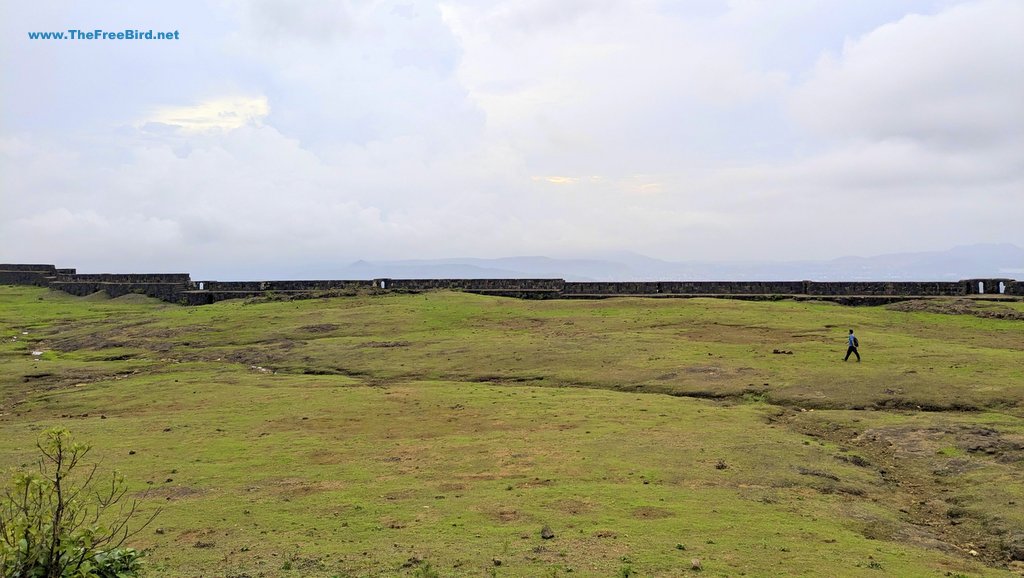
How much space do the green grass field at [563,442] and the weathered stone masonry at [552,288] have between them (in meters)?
8.39

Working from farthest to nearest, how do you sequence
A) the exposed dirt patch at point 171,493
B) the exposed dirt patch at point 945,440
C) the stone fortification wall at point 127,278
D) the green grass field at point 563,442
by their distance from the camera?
the stone fortification wall at point 127,278, the exposed dirt patch at point 945,440, the exposed dirt patch at point 171,493, the green grass field at point 563,442

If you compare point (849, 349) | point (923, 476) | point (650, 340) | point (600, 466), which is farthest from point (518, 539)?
point (650, 340)

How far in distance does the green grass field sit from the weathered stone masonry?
27.5 ft

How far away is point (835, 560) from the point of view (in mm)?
10805

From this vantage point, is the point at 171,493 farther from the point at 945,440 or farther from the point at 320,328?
the point at 320,328

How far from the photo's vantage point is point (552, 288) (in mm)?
53750

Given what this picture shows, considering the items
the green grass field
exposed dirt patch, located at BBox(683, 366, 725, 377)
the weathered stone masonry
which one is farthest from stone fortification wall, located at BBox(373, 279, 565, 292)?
exposed dirt patch, located at BBox(683, 366, 725, 377)

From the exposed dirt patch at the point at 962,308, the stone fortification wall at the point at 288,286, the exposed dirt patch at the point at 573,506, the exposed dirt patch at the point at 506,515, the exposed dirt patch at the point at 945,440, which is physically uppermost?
the stone fortification wall at the point at 288,286

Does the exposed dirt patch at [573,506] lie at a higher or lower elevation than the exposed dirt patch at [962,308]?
lower

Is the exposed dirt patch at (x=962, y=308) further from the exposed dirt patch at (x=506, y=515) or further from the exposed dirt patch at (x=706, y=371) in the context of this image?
the exposed dirt patch at (x=506, y=515)

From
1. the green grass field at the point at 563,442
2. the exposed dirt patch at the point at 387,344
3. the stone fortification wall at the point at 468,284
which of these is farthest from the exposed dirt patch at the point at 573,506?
the stone fortification wall at the point at 468,284

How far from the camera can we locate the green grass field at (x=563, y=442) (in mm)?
11422

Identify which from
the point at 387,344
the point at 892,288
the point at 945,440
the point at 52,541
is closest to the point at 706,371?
the point at 945,440

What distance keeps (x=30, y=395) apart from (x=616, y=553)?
23.9m
